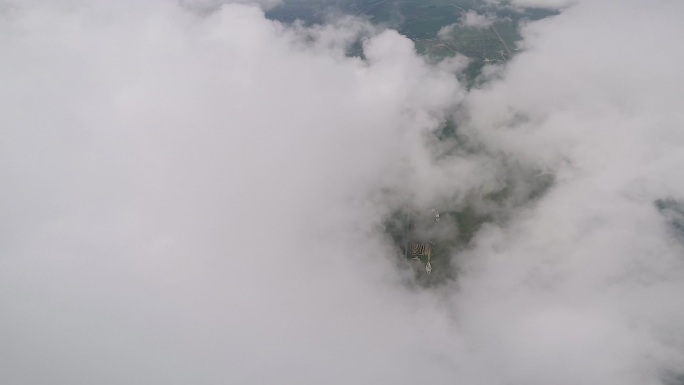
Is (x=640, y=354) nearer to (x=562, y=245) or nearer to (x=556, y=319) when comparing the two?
(x=556, y=319)

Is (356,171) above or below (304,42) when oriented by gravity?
below

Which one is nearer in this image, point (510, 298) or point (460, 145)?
point (510, 298)

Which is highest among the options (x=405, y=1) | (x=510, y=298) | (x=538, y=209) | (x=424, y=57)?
(x=405, y=1)

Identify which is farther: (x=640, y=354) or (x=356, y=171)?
(x=356, y=171)

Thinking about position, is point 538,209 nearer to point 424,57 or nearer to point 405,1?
point 424,57

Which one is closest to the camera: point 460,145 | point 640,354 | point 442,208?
point 640,354

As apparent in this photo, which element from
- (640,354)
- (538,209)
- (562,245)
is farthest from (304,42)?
(640,354)

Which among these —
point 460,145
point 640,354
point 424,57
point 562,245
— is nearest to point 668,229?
point 562,245

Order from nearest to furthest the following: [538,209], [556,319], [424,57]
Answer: [556,319] → [538,209] → [424,57]

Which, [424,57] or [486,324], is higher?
[424,57]
